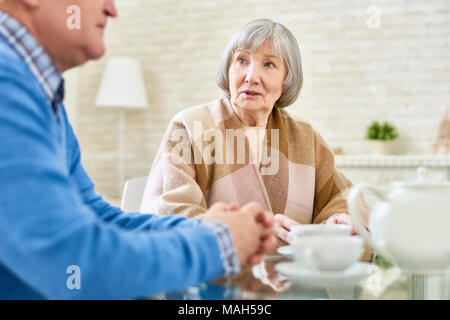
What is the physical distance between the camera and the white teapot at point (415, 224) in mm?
739

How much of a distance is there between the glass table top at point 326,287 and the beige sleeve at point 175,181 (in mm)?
519

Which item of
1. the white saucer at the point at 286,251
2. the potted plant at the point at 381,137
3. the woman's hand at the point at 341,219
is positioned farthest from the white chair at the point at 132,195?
the potted plant at the point at 381,137

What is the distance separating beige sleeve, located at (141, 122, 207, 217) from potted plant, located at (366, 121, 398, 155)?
263cm

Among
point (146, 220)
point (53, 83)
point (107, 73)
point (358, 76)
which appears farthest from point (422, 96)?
point (53, 83)

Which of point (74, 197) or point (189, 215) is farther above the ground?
point (74, 197)

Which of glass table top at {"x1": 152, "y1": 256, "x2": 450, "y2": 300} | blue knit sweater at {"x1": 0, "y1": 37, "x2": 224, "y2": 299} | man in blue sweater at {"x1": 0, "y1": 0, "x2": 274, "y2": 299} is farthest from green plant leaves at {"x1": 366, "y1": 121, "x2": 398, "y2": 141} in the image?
blue knit sweater at {"x1": 0, "y1": 37, "x2": 224, "y2": 299}

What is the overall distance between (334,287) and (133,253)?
12.6 inches

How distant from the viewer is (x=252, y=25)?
5.24ft

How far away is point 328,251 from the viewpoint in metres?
0.75

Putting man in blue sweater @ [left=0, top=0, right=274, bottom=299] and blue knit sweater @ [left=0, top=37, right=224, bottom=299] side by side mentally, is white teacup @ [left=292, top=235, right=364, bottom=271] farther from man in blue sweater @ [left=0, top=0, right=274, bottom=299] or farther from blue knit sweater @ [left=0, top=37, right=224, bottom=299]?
blue knit sweater @ [left=0, top=37, right=224, bottom=299]

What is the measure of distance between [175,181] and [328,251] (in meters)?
0.71

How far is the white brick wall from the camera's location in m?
3.88

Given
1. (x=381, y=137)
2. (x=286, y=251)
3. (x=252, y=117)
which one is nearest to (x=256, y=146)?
(x=252, y=117)

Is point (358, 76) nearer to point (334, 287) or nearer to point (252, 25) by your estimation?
point (252, 25)
